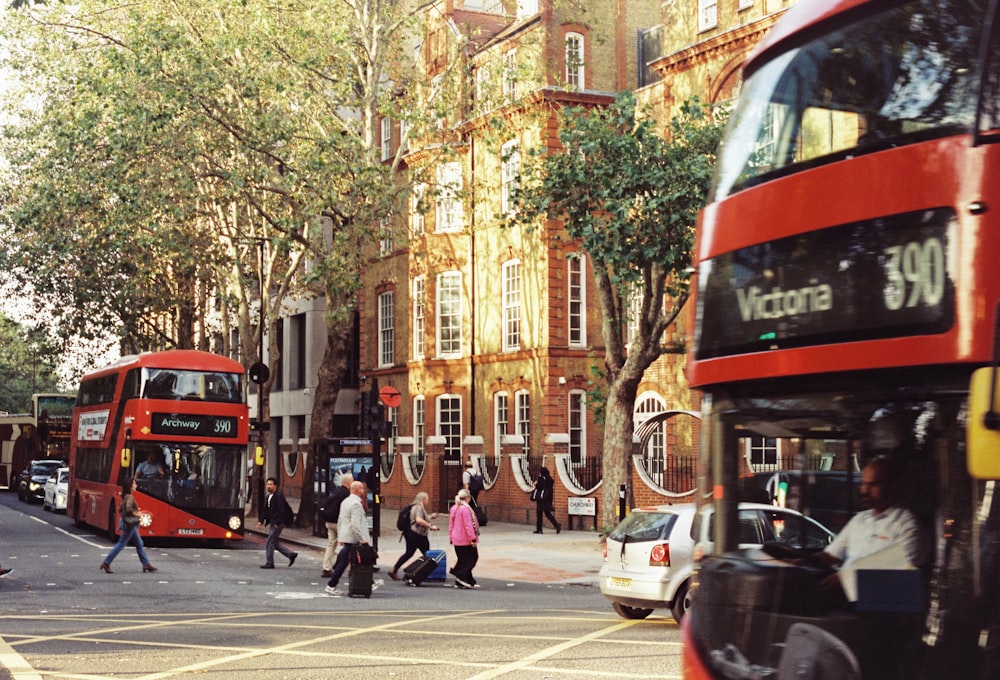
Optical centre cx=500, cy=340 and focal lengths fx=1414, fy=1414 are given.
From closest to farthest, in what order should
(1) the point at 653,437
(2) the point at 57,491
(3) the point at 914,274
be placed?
(3) the point at 914,274
(1) the point at 653,437
(2) the point at 57,491

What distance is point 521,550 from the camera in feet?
94.9

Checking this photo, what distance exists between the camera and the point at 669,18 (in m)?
35.8

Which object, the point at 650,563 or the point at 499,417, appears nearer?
the point at 650,563

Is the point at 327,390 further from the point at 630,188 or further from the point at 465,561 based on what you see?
the point at 465,561

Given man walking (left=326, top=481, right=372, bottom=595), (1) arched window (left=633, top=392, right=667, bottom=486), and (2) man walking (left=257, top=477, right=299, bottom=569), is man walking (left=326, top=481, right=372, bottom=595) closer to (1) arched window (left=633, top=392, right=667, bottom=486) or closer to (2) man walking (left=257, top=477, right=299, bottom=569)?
(2) man walking (left=257, top=477, right=299, bottom=569)

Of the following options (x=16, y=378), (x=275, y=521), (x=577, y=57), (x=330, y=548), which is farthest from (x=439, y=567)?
(x=16, y=378)

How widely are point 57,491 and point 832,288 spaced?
40295 mm

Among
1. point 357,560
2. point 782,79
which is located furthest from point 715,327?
point 357,560

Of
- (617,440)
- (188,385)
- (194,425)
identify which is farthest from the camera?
(188,385)

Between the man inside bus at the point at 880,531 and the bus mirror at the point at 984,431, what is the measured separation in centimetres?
61

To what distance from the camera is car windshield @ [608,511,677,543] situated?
16297 mm

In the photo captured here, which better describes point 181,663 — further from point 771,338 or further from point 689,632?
point 771,338

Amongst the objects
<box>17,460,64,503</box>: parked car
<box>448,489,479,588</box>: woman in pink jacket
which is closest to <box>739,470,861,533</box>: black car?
<box>448,489,479,588</box>: woman in pink jacket

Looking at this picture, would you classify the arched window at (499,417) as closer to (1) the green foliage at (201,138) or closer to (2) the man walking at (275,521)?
(1) the green foliage at (201,138)
